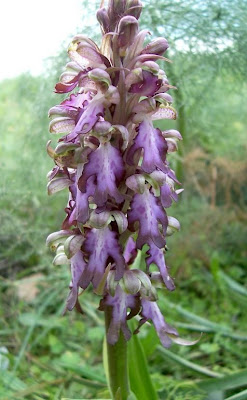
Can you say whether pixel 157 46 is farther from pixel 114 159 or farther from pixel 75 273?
pixel 75 273

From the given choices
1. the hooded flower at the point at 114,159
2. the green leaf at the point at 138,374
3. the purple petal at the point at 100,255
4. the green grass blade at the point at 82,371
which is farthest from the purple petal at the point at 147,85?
the green grass blade at the point at 82,371

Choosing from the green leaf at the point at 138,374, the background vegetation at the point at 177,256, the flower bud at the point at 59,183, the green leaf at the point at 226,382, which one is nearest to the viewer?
→ the flower bud at the point at 59,183

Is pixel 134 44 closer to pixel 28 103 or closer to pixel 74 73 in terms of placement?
pixel 74 73

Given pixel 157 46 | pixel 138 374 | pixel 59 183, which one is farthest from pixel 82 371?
pixel 157 46

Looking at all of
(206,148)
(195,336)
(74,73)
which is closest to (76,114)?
(74,73)

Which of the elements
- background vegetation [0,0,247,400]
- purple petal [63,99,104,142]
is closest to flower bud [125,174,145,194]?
purple petal [63,99,104,142]

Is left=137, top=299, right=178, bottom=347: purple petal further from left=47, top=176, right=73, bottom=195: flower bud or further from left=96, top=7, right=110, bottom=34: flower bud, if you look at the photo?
left=96, top=7, right=110, bottom=34: flower bud

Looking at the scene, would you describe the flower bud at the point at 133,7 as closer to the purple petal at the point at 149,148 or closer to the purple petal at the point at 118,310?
the purple petal at the point at 149,148
